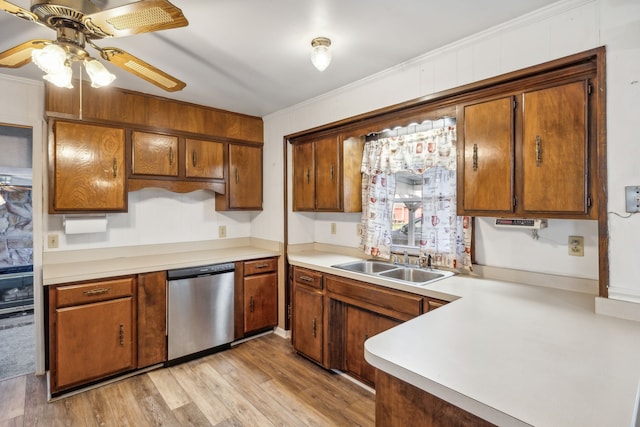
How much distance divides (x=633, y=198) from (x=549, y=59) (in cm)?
79

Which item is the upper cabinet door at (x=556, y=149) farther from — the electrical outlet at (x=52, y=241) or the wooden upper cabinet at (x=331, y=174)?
the electrical outlet at (x=52, y=241)

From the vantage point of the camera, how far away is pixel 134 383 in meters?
2.53

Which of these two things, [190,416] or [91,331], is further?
[91,331]

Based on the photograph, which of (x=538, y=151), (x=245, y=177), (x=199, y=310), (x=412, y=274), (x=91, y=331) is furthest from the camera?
(x=245, y=177)

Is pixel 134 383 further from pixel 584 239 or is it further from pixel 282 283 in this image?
pixel 584 239

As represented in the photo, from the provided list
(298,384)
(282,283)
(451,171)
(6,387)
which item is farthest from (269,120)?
(6,387)

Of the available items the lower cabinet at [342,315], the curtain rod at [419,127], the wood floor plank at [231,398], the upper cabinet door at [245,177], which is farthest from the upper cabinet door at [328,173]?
the wood floor plank at [231,398]

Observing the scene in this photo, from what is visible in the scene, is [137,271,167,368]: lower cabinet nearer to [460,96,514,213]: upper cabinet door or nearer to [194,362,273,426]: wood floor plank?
[194,362,273,426]: wood floor plank

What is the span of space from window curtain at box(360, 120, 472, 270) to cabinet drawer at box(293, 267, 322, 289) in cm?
53

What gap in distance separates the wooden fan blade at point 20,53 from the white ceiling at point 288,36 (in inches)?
8.6

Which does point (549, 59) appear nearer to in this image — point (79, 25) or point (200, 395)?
point (79, 25)

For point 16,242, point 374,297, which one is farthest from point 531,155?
point 16,242

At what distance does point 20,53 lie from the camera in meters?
1.61

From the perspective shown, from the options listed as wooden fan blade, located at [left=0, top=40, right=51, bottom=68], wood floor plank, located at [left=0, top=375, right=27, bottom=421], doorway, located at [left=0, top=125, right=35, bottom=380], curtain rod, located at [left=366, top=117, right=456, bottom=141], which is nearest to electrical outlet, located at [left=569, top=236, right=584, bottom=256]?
curtain rod, located at [left=366, top=117, right=456, bottom=141]
